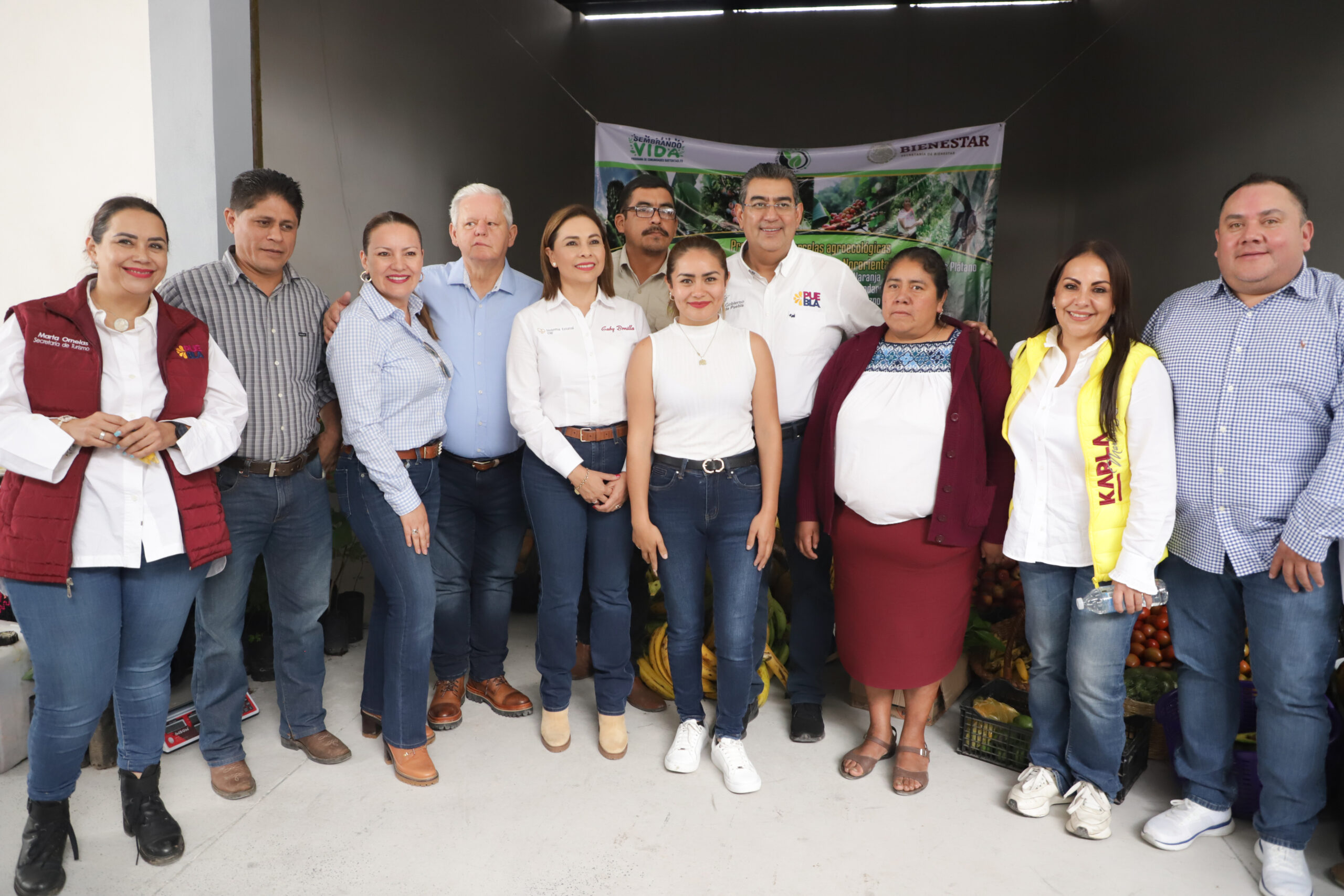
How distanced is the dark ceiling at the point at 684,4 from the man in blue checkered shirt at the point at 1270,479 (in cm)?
446

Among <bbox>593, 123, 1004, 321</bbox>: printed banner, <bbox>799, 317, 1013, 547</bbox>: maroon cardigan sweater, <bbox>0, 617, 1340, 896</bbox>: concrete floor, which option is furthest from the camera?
<bbox>593, 123, 1004, 321</bbox>: printed banner

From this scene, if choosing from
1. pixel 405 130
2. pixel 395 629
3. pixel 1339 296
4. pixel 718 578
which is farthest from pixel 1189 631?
pixel 405 130

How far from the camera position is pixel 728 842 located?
2.40 metres

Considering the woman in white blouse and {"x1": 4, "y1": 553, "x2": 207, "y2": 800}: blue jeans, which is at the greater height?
the woman in white blouse

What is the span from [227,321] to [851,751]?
2366mm

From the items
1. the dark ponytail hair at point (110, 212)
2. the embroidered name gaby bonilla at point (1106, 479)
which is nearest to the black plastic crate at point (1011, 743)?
the embroidered name gaby bonilla at point (1106, 479)

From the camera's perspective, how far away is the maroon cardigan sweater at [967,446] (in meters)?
2.49

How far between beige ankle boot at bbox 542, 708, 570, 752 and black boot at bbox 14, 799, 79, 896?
1.34m

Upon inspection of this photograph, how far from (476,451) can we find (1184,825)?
2.38 m

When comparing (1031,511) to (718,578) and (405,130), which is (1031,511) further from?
(405,130)

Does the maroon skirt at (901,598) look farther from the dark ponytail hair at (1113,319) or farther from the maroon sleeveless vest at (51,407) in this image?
the maroon sleeveless vest at (51,407)

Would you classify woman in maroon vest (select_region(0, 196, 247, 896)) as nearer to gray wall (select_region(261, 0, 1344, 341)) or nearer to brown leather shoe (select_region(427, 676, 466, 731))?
brown leather shoe (select_region(427, 676, 466, 731))

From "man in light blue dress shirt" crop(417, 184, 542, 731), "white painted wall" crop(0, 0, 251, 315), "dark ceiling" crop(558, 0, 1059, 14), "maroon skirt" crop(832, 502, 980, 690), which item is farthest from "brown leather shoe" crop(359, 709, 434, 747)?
"dark ceiling" crop(558, 0, 1059, 14)

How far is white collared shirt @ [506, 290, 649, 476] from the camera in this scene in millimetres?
2682
